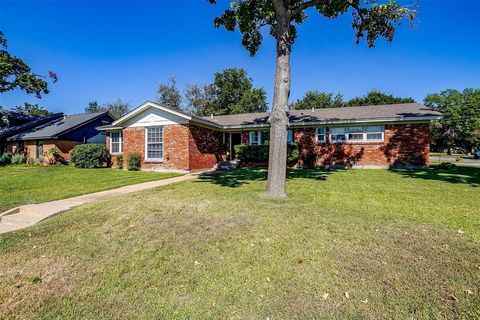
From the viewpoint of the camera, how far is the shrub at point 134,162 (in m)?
16.6

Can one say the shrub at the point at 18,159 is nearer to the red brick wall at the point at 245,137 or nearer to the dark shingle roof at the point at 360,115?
the dark shingle roof at the point at 360,115

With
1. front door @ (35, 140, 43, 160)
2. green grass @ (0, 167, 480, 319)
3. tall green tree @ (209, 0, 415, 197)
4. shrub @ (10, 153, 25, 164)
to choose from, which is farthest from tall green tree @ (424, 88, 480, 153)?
shrub @ (10, 153, 25, 164)

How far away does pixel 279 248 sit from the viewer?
168 inches

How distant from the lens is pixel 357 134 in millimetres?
16906

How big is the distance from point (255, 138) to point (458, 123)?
5194 centimetres

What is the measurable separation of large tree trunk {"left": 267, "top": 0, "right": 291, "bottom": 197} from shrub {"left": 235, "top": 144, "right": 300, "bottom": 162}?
30.9 feet

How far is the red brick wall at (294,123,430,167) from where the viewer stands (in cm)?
1552

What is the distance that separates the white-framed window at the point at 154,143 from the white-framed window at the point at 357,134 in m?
11.0

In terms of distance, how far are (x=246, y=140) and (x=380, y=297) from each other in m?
16.6

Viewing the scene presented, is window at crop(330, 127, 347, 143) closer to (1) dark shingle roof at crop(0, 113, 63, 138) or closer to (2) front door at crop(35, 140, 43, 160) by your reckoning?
(2) front door at crop(35, 140, 43, 160)

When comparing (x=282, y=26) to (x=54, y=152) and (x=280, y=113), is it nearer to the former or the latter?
(x=280, y=113)

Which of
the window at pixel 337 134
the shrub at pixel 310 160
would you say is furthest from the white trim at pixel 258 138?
the window at pixel 337 134

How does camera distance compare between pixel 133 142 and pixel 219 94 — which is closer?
pixel 133 142

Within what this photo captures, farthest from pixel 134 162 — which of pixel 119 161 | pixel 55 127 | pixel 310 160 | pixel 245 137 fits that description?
pixel 55 127
